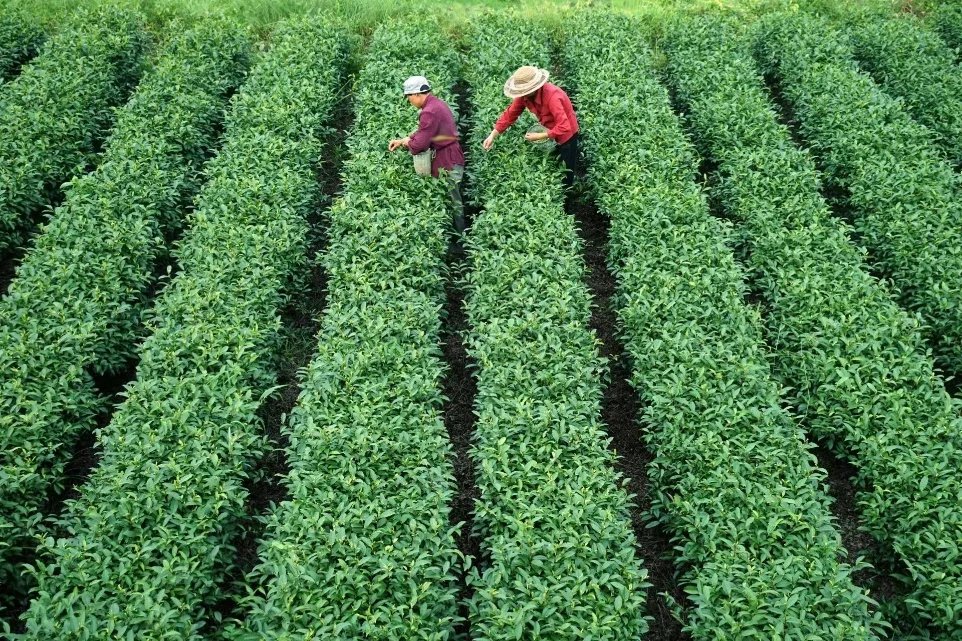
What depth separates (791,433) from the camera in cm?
627

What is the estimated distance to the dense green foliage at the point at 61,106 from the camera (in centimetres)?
866

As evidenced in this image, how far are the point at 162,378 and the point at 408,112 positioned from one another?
4722 millimetres

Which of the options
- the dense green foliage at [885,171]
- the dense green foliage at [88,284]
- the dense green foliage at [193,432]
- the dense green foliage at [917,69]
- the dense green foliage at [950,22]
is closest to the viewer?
the dense green foliage at [193,432]

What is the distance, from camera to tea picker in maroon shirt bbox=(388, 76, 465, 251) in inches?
328

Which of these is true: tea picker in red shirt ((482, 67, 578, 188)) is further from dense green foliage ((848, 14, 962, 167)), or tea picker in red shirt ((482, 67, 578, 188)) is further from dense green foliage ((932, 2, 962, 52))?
dense green foliage ((932, 2, 962, 52))

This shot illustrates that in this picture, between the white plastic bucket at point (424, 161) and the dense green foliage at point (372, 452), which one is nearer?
the dense green foliage at point (372, 452)

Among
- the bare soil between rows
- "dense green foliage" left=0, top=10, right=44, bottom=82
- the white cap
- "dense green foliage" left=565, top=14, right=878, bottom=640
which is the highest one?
the white cap

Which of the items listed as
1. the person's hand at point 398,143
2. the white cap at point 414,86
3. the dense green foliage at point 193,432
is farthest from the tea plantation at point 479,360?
the white cap at point 414,86

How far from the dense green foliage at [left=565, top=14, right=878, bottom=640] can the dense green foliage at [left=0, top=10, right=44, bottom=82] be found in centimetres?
864

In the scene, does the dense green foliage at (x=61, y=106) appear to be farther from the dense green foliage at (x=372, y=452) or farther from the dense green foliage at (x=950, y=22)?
the dense green foliage at (x=950, y=22)

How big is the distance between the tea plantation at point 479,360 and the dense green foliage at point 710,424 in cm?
3

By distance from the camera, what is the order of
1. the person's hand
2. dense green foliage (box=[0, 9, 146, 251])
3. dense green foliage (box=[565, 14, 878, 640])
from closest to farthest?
dense green foliage (box=[565, 14, 878, 640]), the person's hand, dense green foliage (box=[0, 9, 146, 251])

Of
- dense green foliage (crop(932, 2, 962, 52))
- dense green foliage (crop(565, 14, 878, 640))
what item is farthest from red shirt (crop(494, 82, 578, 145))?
dense green foliage (crop(932, 2, 962, 52))

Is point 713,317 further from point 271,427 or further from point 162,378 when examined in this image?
point 162,378
